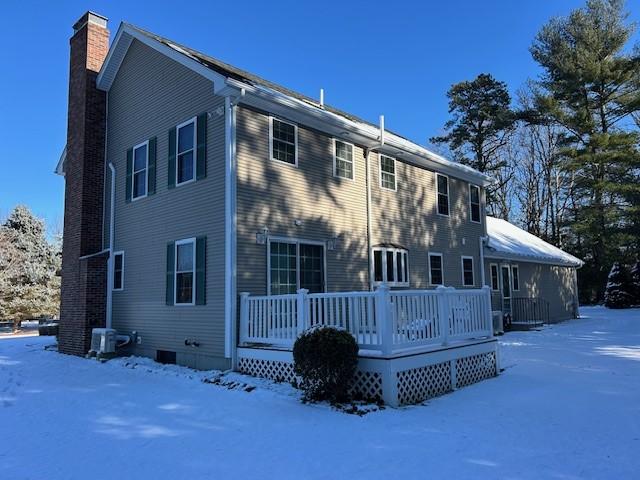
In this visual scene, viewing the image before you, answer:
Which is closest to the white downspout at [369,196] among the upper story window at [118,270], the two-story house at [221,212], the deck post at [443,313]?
the two-story house at [221,212]

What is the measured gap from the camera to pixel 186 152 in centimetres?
1092

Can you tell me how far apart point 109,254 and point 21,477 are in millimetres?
9236

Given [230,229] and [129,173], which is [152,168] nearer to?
[129,173]

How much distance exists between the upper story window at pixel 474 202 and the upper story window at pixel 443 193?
1.68 meters

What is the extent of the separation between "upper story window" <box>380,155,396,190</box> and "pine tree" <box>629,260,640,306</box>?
69.2ft

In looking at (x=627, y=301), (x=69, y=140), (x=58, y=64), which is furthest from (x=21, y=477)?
(x=627, y=301)

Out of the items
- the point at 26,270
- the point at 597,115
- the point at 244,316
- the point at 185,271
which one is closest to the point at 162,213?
the point at 185,271

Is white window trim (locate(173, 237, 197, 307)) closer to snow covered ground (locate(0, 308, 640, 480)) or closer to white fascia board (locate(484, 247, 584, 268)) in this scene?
snow covered ground (locate(0, 308, 640, 480))

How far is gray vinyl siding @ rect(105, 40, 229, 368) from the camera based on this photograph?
984cm

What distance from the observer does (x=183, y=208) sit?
35.3ft

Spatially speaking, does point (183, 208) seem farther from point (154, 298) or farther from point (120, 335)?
point (120, 335)

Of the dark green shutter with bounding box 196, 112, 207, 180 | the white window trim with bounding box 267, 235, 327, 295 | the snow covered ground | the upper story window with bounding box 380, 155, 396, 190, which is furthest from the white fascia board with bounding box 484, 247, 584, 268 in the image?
the dark green shutter with bounding box 196, 112, 207, 180

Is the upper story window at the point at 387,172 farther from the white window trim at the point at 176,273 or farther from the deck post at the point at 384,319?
the deck post at the point at 384,319

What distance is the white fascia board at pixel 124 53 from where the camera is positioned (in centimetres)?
991
